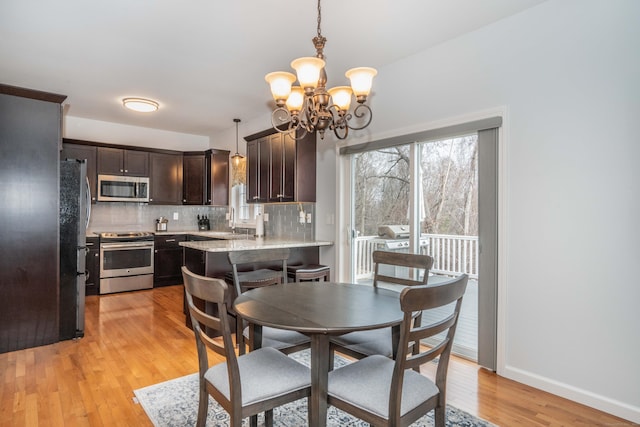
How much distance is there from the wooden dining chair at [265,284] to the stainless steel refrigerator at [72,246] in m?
1.94

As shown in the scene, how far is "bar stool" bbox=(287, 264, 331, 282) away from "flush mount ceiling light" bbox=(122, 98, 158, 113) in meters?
2.92

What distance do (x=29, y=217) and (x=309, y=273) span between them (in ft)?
8.66

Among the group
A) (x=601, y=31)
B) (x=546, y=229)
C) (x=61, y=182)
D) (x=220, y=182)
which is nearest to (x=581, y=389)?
(x=546, y=229)

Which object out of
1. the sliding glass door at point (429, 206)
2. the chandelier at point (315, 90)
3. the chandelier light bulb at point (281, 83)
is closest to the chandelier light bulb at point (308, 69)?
the chandelier at point (315, 90)

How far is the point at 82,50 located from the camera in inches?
129

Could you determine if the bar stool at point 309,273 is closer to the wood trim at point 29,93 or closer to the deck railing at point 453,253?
the deck railing at point 453,253

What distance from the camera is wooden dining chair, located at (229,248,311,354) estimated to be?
2094mm

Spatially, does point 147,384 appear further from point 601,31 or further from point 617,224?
point 601,31

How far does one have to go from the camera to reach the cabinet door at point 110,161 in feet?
18.3

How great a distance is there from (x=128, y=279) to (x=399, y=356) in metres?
5.32

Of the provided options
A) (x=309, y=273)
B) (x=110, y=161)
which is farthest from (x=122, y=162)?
(x=309, y=273)

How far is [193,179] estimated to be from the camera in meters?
6.36

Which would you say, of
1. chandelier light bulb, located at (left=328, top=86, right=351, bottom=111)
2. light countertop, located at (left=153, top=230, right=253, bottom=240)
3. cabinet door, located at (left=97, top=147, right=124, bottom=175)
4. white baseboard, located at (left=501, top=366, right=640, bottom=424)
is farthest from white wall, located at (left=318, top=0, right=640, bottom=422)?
cabinet door, located at (left=97, top=147, right=124, bottom=175)

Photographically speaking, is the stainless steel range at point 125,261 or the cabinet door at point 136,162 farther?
the cabinet door at point 136,162
